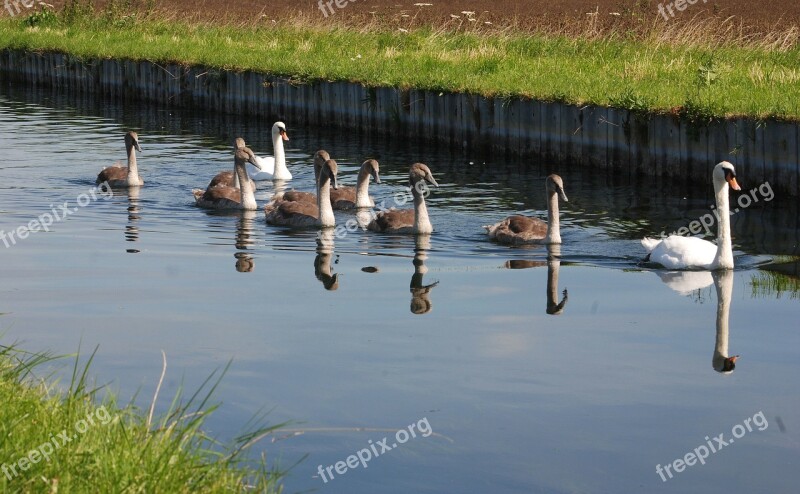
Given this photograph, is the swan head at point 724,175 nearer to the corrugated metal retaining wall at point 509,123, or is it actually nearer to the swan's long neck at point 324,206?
the corrugated metal retaining wall at point 509,123

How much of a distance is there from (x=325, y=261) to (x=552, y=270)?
2.51 m

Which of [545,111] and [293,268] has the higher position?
[545,111]

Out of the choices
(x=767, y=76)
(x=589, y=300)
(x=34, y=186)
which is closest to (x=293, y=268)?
(x=589, y=300)

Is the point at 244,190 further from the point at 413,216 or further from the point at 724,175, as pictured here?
the point at 724,175

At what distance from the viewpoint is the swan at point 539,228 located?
604 inches

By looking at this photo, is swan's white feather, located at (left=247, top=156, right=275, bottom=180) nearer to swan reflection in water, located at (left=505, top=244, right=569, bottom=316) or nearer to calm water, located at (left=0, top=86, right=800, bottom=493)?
calm water, located at (left=0, top=86, right=800, bottom=493)

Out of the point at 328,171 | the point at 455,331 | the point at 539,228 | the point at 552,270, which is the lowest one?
the point at 455,331

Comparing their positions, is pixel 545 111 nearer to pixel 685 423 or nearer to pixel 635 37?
pixel 635 37

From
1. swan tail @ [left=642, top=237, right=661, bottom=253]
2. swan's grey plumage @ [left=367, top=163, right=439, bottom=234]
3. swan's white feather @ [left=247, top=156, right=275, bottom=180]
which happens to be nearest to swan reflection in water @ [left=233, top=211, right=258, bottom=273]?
swan's grey plumage @ [left=367, top=163, right=439, bottom=234]

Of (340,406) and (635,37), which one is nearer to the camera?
(340,406)

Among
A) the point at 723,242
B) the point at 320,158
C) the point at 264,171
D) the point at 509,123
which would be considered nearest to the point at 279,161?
the point at 264,171

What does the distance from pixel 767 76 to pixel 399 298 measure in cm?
1071

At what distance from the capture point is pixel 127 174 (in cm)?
2044

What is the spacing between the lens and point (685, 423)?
27.9ft
